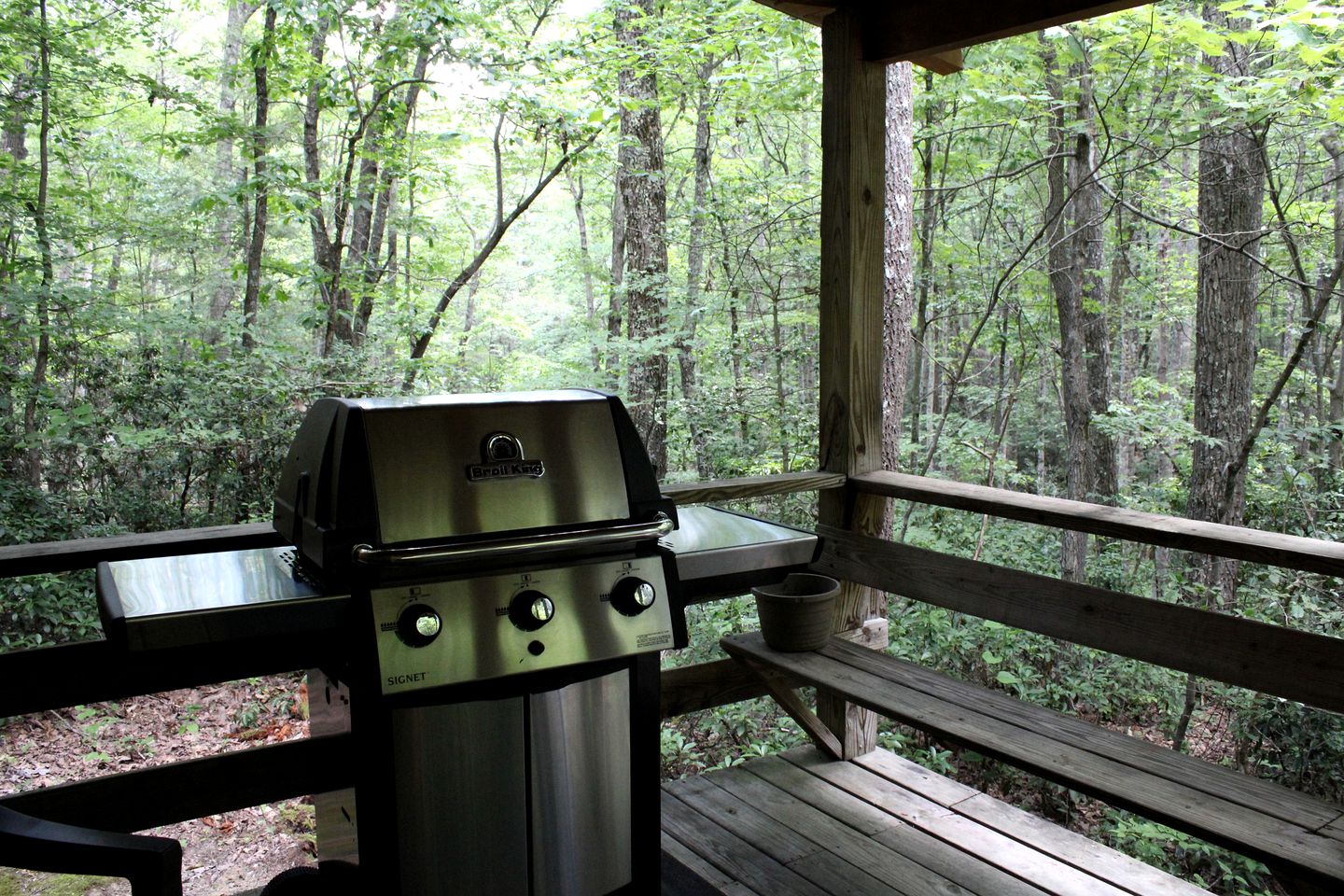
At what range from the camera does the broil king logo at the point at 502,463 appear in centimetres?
141

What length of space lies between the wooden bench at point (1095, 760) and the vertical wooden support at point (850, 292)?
0.40 meters

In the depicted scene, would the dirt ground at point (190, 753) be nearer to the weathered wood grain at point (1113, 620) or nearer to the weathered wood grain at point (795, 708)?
the weathered wood grain at point (795, 708)

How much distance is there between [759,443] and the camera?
6520 mm

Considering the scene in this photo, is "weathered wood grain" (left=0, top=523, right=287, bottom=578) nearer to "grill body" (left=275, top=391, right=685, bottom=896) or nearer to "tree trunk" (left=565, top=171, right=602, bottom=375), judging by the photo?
"grill body" (left=275, top=391, right=685, bottom=896)

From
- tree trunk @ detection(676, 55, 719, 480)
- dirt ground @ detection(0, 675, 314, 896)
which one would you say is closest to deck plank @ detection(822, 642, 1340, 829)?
dirt ground @ detection(0, 675, 314, 896)

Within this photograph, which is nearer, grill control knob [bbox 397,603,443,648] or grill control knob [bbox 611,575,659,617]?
grill control knob [bbox 397,603,443,648]

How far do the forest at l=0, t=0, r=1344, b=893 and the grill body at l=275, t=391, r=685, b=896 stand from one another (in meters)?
2.66

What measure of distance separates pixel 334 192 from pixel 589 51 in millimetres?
1956

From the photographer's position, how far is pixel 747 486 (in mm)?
2402

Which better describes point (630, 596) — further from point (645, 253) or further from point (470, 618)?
point (645, 253)

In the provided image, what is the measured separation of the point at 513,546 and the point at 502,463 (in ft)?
0.43

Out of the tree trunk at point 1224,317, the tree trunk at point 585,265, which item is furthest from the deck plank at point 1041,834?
the tree trunk at point 585,265

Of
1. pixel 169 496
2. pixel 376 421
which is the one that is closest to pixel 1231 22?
pixel 376 421

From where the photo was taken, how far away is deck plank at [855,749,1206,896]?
2039mm
